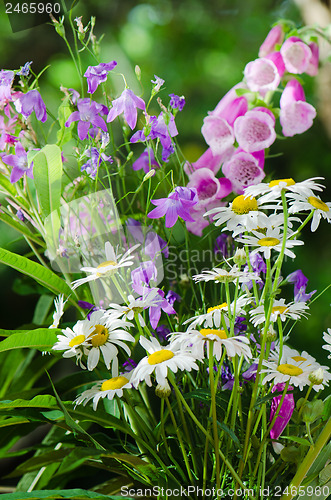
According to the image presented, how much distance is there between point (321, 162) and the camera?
5.08 ft

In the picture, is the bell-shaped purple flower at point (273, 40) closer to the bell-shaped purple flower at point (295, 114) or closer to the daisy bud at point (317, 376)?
the bell-shaped purple flower at point (295, 114)

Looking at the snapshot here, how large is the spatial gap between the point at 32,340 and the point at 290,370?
0.59ft

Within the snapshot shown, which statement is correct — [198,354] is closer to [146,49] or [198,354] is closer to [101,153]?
[101,153]

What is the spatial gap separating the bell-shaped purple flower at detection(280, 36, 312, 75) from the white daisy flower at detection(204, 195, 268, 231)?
24cm

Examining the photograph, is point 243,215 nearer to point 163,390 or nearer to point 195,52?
point 163,390

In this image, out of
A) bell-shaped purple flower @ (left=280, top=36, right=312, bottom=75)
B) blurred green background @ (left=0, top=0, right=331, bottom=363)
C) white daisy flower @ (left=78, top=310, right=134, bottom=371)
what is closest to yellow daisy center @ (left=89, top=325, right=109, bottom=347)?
white daisy flower @ (left=78, top=310, right=134, bottom=371)

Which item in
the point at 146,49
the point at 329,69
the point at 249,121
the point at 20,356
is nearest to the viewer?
the point at 249,121

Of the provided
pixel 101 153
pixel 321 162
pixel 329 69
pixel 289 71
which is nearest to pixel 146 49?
pixel 321 162

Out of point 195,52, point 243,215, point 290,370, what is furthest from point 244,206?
point 195,52

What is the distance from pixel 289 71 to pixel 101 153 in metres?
0.26

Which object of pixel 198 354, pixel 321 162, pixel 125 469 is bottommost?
pixel 321 162

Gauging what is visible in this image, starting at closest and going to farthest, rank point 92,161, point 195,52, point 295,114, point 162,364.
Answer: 1. point 162,364
2. point 92,161
3. point 295,114
4. point 195,52

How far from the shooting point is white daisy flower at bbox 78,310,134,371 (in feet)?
1.05

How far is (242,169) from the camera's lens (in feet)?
1.56
